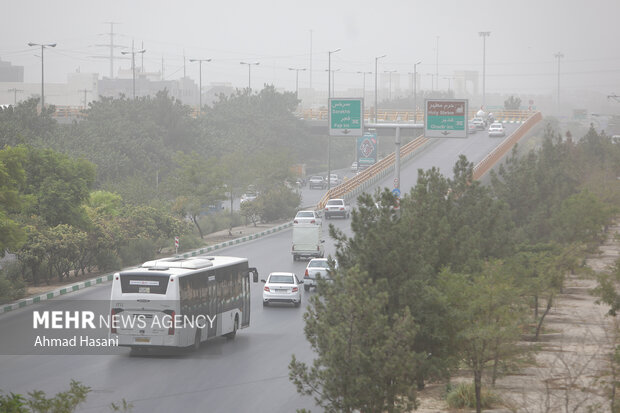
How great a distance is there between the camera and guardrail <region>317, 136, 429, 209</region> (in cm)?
7644

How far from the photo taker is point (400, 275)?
1538 centimetres

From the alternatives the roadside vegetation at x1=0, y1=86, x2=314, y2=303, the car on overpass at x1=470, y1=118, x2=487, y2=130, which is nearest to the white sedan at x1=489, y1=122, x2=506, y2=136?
the car on overpass at x1=470, y1=118, x2=487, y2=130

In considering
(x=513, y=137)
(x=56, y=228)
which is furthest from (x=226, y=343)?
(x=513, y=137)

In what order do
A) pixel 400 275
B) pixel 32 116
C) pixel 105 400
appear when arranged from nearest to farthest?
pixel 400 275, pixel 105 400, pixel 32 116

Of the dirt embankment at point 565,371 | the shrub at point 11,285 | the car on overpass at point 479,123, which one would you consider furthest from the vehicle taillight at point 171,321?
the car on overpass at point 479,123

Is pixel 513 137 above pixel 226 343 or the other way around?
above

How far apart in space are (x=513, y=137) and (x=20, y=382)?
266 ft

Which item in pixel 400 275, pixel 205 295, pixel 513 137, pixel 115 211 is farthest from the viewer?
→ pixel 513 137

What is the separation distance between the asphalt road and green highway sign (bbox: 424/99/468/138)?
64.9 feet

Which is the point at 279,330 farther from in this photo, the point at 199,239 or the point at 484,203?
the point at 199,239

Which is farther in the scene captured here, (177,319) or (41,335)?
(41,335)

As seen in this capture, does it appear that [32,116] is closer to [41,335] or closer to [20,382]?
[41,335]

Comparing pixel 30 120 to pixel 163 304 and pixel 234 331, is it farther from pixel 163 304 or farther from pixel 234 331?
pixel 163 304

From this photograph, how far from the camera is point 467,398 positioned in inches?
720
